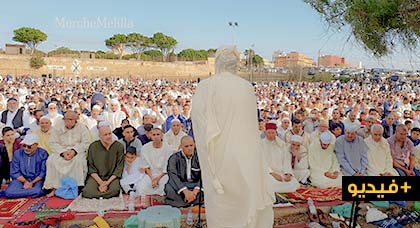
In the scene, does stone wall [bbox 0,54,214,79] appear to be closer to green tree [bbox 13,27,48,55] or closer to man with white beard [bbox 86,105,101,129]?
green tree [bbox 13,27,48,55]

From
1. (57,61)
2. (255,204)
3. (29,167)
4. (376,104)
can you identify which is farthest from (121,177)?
(57,61)

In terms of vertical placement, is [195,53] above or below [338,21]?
above

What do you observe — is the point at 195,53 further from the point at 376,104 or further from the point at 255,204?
the point at 255,204

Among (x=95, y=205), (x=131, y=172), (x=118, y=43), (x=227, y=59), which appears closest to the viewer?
(x=227, y=59)

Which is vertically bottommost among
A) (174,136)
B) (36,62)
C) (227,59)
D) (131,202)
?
(131,202)

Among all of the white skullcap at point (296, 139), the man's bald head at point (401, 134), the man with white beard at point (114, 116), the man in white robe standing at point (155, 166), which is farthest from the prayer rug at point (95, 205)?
the man's bald head at point (401, 134)

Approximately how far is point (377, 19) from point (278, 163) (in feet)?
8.88

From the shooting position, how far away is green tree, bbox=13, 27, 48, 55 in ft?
170

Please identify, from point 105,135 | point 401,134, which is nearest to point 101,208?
point 105,135

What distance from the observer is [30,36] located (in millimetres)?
52000

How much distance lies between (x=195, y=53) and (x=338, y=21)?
70.0 metres

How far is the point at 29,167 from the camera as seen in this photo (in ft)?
15.3

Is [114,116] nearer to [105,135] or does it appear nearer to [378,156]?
[105,135]

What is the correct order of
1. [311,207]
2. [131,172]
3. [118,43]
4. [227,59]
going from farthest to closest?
[118,43]
[131,172]
[311,207]
[227,59]
